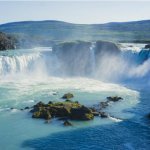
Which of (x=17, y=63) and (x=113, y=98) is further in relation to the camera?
(x=17, y=63)

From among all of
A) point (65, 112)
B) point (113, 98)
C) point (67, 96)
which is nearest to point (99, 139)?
point (65, 112)

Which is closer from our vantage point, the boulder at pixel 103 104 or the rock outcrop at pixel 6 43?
the boulder at pixel 103 104

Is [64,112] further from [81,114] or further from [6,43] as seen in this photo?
[6,43]

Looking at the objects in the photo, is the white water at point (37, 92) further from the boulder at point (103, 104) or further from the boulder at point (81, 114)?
the boulder at point (81, 114)

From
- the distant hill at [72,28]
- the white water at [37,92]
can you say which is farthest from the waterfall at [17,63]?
the distant hill at [72,28]

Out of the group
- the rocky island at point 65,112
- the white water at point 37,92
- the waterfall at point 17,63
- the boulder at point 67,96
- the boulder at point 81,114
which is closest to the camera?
the white water at point 37,92

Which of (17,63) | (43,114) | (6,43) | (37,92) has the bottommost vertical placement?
(37,92)

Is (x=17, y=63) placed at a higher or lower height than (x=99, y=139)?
higher

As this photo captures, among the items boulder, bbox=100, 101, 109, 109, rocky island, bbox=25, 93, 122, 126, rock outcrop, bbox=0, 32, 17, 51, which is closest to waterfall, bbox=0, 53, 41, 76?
rock outcrop, bbox=0, 32, 17, 51

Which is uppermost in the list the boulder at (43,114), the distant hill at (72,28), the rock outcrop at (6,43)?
the rock outcrop at (6,43)

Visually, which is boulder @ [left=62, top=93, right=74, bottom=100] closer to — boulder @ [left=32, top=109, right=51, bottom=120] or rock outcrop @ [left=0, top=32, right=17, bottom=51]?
boulder @ [left=32, top=109, right=51, bottom=120]
